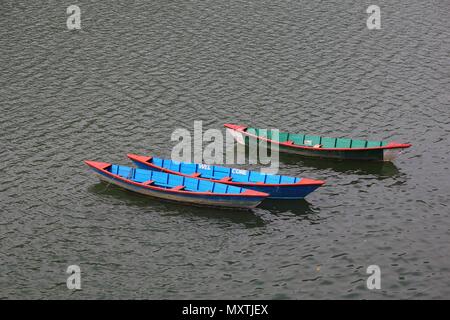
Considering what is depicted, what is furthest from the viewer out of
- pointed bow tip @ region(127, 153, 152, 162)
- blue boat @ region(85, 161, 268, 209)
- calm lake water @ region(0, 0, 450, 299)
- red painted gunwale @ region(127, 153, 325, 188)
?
pointed bow tip @ region(127, 153, 152, 162)

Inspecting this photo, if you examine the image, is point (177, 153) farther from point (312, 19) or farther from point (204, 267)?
point (312, 19)

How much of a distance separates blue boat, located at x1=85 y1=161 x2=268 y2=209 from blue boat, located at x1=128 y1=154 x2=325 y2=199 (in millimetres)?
990

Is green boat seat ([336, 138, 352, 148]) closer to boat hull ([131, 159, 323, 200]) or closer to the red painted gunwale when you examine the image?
the red painted gunwale

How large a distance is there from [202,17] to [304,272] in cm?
5835

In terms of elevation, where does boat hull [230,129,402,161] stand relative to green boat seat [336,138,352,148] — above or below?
below

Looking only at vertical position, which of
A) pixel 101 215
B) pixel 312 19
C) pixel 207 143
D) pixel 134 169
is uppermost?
pixel 312 19

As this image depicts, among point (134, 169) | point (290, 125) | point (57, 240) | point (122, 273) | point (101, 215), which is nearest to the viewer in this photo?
point (122, 273)

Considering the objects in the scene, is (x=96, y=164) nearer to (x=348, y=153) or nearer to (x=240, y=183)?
(x=240, y=183)

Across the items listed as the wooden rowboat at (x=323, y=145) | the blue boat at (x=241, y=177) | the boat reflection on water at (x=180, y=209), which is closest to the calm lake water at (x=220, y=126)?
the boat reflection on water at (x=180, y=209)

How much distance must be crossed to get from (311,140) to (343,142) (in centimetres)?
314

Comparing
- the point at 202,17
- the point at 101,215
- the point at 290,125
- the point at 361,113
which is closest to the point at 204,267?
the point at 101,215

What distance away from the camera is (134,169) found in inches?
2527

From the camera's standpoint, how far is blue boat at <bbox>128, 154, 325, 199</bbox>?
6100 cm

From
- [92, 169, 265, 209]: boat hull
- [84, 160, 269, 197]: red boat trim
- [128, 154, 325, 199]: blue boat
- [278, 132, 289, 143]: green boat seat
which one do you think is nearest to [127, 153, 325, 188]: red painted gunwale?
[128, 154, 325, 199]: blue boat
